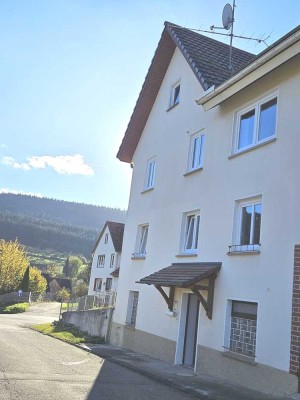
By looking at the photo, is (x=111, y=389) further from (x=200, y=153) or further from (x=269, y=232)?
(x=200, y=153)

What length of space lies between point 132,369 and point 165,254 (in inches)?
165

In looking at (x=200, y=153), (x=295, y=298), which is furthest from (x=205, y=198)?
(x=295, y=298)

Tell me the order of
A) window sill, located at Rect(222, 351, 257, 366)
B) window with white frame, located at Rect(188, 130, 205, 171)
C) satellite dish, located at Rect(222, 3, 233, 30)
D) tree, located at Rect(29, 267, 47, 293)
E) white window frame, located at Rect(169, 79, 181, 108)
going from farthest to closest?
tree, located at Rect(29, 267, 47, 293)
white window frame, located at Rect(169, 79, 181, 108)
satellite dish, located at Rect(222, 3, 233, 30)
window with white frame, located at Rect(188, 130, 205, 171)
window sill, located at Rect(222, 351, 257, 366)

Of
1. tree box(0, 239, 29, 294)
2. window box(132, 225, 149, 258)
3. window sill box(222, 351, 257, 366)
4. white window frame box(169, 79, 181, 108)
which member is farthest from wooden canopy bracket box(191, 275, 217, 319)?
tree box(0, 239, 29, 294)

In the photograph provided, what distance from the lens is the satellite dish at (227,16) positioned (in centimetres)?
1519

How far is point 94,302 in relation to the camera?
22297mm

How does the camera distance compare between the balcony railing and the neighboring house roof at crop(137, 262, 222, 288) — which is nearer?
the balcony railing

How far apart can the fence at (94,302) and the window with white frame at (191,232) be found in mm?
7054

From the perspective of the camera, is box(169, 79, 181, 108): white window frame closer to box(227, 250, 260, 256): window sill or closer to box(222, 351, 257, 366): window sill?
box(227, 250, 260, 256): window sill

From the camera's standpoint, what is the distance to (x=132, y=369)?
11.7 meters

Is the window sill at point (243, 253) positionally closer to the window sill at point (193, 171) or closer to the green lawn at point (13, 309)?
the window sill at point (193, 171)

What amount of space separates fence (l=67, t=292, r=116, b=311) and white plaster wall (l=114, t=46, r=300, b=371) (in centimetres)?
244

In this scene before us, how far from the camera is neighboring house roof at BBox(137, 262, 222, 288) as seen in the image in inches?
443

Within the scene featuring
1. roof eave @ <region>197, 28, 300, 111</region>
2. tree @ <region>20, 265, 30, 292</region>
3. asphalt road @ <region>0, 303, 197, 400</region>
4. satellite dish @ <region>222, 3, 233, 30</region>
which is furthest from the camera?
tree @ <region>20, 265, 30, 292</region>
